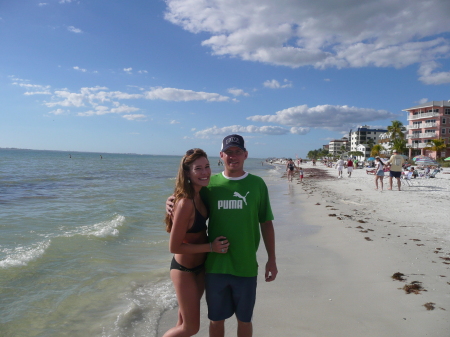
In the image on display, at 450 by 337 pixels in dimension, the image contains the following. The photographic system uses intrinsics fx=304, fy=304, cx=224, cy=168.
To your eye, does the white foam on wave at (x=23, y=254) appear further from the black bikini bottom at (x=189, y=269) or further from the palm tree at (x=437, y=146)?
the palm tree at (x=437, y=146)

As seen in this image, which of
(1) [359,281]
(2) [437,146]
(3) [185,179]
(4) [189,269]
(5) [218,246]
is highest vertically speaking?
(2) [437,146]

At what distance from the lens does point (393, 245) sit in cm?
643

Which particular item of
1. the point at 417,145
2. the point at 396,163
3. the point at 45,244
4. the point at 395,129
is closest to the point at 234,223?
the point at 45,244

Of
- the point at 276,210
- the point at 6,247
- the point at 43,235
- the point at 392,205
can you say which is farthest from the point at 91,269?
the point at 392,205

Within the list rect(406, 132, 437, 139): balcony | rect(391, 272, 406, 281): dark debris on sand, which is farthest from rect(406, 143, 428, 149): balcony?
rect(391, 272, 406, 281): dark debris on sand

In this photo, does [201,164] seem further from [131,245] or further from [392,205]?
[392,205]

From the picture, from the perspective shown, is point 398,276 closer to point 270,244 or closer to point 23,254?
point 270,244

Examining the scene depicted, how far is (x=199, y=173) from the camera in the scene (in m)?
2.62

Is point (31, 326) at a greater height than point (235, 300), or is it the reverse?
point (235, 300)

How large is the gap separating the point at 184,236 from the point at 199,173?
1.79ft

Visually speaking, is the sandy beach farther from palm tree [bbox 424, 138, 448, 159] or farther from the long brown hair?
palm tree [bbox 424, 138, 448, 159]

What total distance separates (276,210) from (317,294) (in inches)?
312

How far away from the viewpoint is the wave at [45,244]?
616 cm

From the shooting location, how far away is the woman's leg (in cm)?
265
